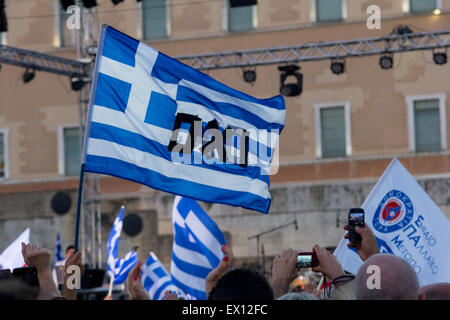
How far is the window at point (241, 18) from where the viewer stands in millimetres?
28891

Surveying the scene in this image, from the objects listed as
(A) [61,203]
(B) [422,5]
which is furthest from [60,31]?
(B) [422,5]

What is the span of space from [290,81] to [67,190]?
23.0 ft

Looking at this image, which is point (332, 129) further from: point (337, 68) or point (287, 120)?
point (337, 68)

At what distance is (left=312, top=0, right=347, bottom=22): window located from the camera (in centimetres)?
2811

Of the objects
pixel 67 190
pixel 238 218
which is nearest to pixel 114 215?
pixel 67 190

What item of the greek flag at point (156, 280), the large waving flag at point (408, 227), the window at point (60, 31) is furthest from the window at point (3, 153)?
the large waving flag at point (408, 227)

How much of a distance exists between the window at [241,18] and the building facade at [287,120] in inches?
1.2

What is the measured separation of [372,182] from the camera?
88.0ft

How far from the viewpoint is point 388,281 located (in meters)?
3.84

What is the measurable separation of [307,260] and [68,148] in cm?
2537

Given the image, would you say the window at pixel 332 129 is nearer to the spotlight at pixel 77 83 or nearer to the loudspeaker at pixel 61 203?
the loudspeaker at pixel 61 203

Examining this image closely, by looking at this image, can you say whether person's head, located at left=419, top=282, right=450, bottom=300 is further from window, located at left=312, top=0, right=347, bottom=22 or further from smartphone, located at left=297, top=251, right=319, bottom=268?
window, located at left=312, top=0, right=347, bottom=22

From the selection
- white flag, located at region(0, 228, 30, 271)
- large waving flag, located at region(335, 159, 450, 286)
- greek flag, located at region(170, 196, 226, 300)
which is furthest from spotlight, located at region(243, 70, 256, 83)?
large waving flag, located at region(335, 159, 450, 286)

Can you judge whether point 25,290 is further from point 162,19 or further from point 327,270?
point 162,19
